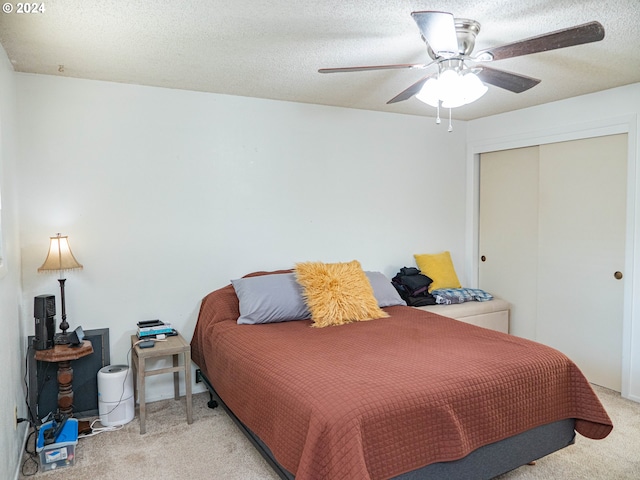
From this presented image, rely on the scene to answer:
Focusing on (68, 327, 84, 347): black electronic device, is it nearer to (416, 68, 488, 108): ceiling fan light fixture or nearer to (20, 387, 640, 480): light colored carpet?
(20, 387, 640, 480): light colored carpet

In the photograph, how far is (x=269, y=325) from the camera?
123 inches

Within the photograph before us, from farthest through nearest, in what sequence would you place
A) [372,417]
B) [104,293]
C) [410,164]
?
[410,164] → [104,293] → [372,417]

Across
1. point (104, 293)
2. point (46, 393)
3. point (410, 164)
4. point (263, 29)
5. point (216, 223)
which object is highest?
point (263, 29)

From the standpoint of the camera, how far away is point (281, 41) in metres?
2.48

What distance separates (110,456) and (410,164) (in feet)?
11.2

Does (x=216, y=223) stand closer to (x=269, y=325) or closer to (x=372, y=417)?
(x=269, y=325)

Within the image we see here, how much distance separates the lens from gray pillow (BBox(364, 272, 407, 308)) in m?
3.67

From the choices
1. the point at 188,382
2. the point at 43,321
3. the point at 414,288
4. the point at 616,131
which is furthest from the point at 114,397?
the point at 616,131

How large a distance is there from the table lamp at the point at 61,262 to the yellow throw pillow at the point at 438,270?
9.62ft

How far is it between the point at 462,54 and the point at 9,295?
2.66 metres

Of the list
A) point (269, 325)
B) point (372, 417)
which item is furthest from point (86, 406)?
point (372, 417)

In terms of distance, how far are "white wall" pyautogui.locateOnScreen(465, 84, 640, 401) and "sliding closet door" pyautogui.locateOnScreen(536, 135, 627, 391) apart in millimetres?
73

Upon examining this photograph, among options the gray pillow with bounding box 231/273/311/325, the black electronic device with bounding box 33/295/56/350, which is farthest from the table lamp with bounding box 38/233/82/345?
the gray pillow with bounding box 231/273/311/325

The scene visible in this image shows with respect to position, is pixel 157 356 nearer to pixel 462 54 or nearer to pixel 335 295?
pixel 335 295
